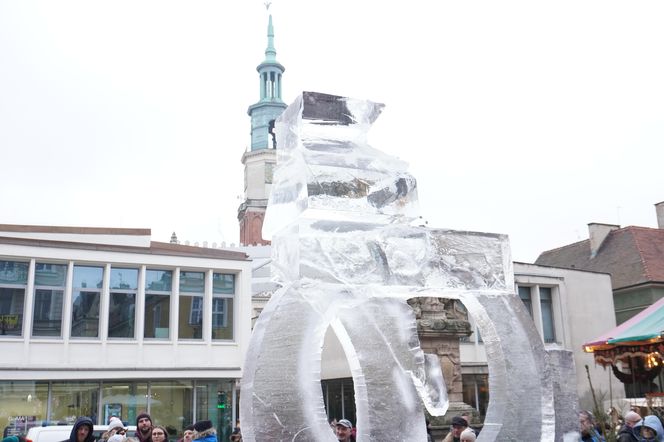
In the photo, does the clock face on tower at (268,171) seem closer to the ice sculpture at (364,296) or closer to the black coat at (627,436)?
the black coat at (627,436)

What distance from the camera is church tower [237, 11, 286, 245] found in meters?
62.3

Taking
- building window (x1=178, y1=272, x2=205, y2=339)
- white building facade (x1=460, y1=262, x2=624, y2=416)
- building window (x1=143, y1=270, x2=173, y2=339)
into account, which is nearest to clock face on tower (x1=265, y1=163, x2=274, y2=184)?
white building facade (x1=460, y1=262, x2=624, y2=416)

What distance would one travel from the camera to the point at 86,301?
21.1 meters

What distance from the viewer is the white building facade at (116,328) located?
1991 cm

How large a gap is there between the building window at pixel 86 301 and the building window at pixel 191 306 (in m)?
2.56

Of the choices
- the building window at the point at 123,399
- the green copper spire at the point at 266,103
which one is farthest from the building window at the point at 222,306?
the green copper spire at the point at 266,103

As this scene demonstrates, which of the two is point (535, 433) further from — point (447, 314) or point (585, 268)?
point (585, 268)

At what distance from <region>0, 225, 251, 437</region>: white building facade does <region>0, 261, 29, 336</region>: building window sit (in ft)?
0.09

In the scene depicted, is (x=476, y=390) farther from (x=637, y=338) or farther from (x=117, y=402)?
(x=117, y=402)

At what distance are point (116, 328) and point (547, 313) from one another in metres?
17.3

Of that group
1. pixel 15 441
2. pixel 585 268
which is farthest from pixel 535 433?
pixel 585 268

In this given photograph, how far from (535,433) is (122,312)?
17669mm

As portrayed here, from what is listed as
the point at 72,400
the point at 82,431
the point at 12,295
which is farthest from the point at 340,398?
the point at 82,431

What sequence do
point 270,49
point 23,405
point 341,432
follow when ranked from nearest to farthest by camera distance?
1. point 341,432
2. point 23,405
3. point 270,49
